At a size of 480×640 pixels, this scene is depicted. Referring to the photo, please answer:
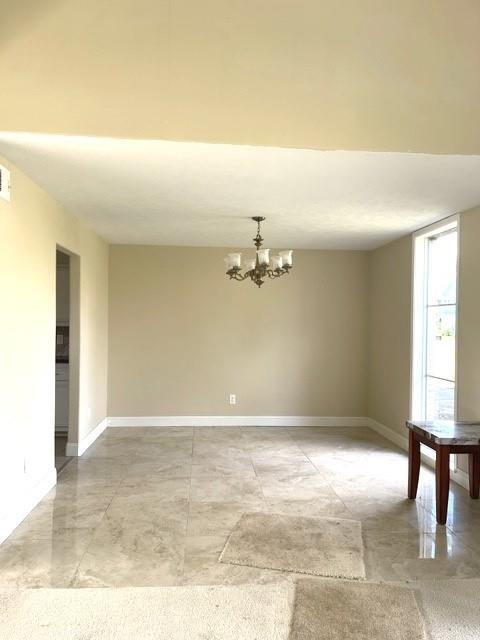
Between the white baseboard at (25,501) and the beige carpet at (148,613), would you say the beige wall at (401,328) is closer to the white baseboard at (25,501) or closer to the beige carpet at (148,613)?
the beige carpet at (148,613)

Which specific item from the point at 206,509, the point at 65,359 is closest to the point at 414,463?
the point at 206,509

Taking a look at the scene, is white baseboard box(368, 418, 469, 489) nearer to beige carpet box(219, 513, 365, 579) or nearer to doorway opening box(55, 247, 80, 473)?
beige carpet box(219, 513, 365, 579)

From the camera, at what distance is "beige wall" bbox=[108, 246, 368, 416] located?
21.2ft

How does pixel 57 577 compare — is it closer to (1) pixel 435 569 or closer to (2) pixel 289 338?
(1) pixel 435 569

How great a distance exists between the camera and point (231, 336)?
6.57 metres

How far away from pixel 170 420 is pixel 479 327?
394 cm

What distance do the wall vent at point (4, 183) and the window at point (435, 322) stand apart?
364cm

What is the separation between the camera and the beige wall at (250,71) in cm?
273

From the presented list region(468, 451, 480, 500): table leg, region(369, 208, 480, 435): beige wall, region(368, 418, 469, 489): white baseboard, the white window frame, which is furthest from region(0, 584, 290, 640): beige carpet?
the white window frame

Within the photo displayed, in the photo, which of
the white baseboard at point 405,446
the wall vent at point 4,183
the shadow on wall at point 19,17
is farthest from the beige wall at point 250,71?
the white baseboard at point 405,446

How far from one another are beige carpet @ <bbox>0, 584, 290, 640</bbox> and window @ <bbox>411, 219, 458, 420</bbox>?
283 centimetres

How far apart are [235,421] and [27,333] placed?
141 inches

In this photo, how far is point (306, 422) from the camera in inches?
262

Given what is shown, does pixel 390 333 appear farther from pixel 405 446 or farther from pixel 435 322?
pixel 405 446
